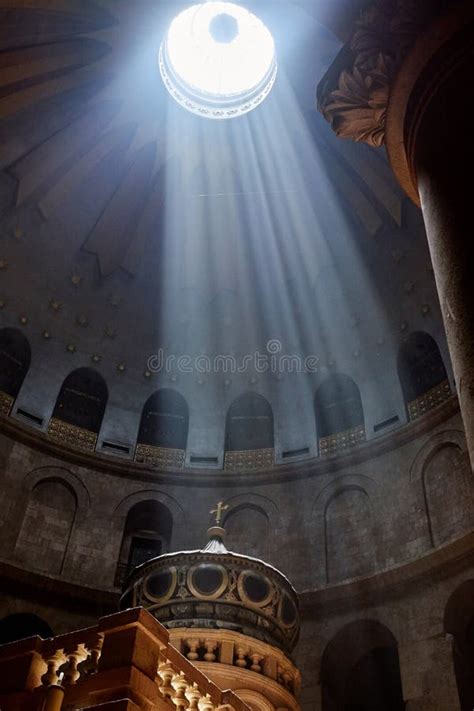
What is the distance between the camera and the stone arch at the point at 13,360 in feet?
58.8

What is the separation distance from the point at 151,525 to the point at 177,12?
38.4 ft

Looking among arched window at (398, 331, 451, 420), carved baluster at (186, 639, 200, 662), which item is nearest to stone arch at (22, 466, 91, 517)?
arched window at (398, 331, 451, 420)

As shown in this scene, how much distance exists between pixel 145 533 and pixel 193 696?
38.2 ft

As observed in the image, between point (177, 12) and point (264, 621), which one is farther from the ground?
point (177, 12)

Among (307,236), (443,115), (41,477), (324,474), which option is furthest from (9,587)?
(443,115)

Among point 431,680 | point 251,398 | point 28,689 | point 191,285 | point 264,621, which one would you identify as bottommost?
point 28,689

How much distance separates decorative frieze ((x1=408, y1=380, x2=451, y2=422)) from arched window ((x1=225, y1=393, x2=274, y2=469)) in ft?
11.3

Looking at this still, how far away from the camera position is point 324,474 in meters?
17.2

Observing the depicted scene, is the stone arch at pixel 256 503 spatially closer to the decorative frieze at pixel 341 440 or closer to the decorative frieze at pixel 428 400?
the decorative frieze at pixel 341 440

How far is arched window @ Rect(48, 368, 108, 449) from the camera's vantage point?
58.7ft

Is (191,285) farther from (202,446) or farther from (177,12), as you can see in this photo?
(177,12)

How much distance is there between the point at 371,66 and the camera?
5.56 meters

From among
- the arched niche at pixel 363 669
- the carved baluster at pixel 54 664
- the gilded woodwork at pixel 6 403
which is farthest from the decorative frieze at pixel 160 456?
the carved baluster at pixel 54 664

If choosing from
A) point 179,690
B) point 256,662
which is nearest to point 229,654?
point 256,662
